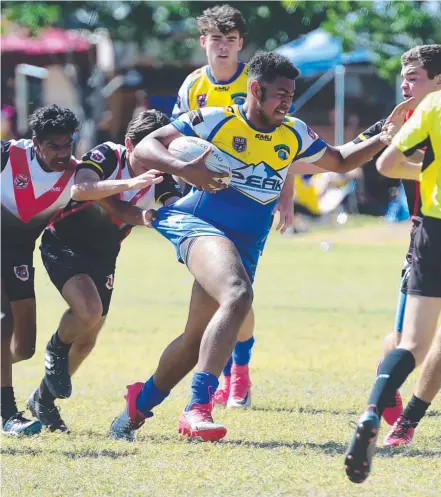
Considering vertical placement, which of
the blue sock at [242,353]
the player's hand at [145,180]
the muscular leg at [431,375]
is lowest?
the blue sock at [242,353]

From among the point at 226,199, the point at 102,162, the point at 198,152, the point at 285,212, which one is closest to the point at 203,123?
the point at 198,152

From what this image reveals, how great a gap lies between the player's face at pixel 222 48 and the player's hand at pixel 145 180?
2145 mm

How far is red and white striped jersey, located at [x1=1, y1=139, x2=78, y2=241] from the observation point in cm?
682

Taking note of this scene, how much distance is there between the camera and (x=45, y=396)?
22.8ft

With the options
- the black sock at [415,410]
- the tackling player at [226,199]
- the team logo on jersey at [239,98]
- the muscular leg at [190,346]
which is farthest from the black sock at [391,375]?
the team logo on jersey at [239,98]

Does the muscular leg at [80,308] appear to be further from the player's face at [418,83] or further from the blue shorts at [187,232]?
the player's face at [418,83]

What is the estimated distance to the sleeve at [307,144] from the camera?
6672 millimetres

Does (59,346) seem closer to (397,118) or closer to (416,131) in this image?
(397,118)

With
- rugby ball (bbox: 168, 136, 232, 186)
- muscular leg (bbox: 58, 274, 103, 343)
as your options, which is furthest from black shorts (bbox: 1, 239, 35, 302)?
rugby ball (bbox: 168, 136, 232, 186)

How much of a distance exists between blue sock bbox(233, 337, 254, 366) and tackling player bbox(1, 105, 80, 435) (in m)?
1.53

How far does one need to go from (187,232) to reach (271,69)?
1.04m

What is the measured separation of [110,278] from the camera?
721 centimetres

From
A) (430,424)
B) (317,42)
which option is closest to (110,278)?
(430,424)

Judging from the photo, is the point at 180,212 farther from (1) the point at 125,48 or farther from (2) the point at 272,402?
(1) the point at 125,48
